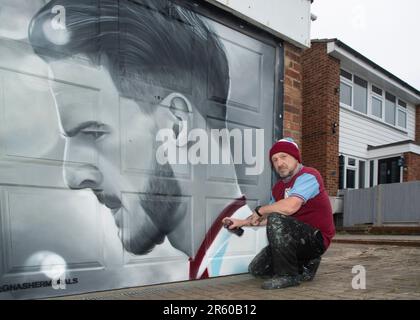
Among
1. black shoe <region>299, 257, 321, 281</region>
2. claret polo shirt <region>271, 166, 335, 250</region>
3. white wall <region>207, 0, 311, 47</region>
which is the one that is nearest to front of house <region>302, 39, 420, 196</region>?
white wall <region>207, 0, 311, 47</region>

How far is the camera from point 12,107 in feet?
7.57

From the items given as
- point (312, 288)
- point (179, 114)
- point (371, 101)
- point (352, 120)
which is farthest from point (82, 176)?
point (371, 101)

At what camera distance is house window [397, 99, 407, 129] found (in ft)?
50.7

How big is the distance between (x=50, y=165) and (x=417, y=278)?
11.0ft

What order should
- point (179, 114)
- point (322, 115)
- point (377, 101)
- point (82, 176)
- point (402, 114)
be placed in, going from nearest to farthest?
point (82, 176), point (179, 114), point (322, 115), point (377, 101), point (402, 114)

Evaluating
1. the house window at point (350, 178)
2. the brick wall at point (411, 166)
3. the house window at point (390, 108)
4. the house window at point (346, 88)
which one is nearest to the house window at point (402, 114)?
the house window at point (390, 108)

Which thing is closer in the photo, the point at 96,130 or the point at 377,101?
the point at 96,130

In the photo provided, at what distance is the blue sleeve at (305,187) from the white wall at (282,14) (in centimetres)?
178

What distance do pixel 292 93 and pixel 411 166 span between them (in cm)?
1078

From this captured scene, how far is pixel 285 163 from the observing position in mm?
2945

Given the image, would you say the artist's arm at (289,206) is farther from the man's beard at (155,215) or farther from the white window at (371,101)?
the white window at (371,101)

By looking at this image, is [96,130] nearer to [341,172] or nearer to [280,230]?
[280,230]

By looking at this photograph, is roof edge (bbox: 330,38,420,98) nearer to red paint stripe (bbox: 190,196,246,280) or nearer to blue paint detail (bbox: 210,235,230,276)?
red paint stripe (bbox: 190,196,246,280)

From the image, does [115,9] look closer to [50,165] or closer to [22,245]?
[50,165]
